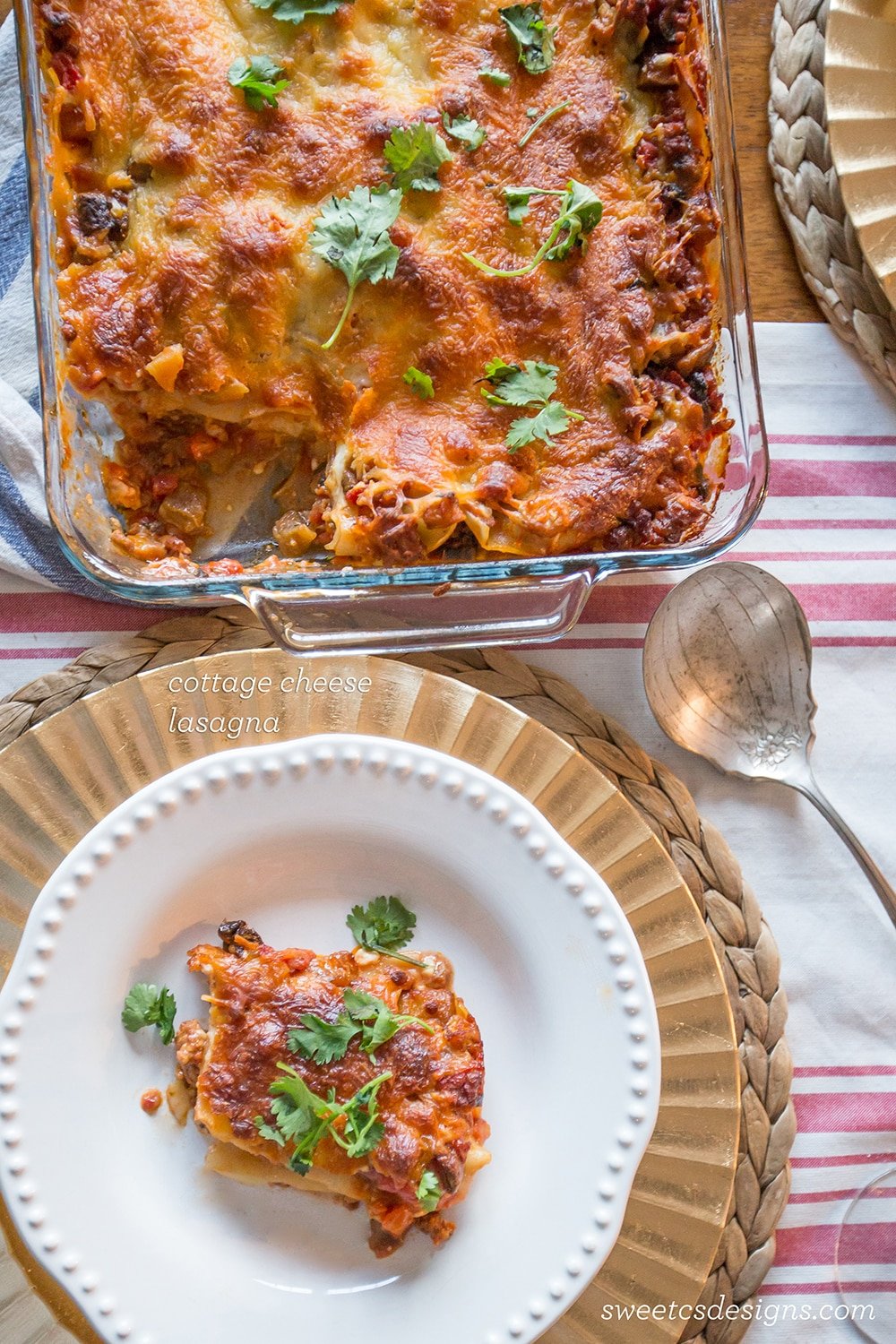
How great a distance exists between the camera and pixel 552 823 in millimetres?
2129

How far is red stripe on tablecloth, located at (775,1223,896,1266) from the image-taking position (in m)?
2.21

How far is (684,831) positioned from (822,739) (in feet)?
1.27

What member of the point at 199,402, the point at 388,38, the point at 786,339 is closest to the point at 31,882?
the point at 199,402

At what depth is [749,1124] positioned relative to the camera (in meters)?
2.16

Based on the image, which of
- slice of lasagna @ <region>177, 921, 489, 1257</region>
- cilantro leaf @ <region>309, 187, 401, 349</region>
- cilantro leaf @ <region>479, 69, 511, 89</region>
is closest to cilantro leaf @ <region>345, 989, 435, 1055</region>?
slice of lasagna @ <region>177, 921, 489, 1257</region>

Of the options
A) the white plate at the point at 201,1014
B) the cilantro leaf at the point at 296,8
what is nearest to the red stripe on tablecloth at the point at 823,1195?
the white plate at the point at 201,1014

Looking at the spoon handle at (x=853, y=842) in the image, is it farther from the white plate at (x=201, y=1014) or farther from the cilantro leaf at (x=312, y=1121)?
the cilantro leaf at (x=312, y=1121)

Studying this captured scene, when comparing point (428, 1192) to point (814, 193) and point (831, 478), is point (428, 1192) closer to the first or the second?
point (831, 478)

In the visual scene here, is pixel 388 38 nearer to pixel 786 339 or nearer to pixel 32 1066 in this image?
pixel 786 339

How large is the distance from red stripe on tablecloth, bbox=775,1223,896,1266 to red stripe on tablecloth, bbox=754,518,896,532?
1.40 meters

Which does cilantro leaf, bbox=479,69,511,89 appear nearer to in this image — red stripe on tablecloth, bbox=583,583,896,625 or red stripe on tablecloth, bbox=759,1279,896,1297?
red stripe on tablecloth, bbox=583,583,896,625

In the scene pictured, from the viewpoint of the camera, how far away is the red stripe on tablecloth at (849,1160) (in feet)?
7.38

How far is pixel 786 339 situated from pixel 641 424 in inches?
21.6

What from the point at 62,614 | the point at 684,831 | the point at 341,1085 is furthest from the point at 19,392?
the point at 684,831
